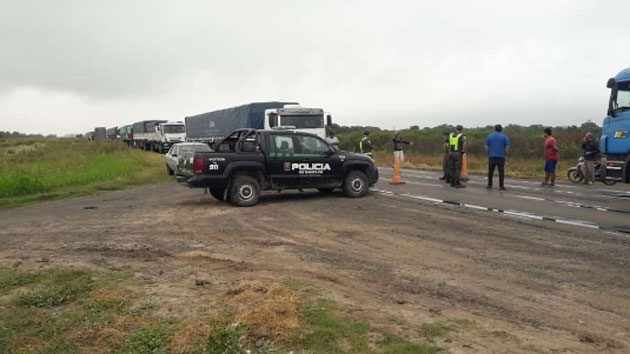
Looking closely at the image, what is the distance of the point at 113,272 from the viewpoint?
6.70 metres

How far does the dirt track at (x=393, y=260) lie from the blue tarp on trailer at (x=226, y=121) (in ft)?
47.9

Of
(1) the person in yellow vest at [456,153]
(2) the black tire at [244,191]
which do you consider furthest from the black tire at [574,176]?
(2) the black tire at [244,191]

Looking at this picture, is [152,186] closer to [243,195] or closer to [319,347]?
[243,195]

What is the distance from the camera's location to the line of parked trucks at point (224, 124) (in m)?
21.2

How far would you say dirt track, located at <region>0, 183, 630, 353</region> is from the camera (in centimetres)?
478

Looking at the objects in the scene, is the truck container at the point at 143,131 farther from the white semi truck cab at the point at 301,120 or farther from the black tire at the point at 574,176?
the black tire at the point at 574,176

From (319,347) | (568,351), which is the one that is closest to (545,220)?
(568,351)

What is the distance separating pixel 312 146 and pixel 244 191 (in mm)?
2142

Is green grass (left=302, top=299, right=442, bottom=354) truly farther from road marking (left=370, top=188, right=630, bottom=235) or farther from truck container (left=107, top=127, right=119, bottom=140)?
truck container (left=107, top=127, right=119, bottom=140)

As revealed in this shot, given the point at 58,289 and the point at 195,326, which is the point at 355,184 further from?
the point at 195,326

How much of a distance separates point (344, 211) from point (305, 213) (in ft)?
2.87

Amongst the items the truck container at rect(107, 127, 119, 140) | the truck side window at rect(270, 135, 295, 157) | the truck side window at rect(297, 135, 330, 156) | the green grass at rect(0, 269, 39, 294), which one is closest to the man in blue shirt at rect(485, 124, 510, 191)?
the truck side window at rect(297, 135, 330, 156)

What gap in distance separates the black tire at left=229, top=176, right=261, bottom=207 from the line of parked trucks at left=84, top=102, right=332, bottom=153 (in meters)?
5.12

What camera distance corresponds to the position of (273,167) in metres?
13.1
